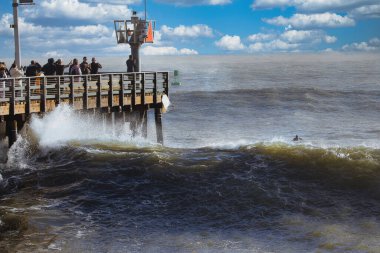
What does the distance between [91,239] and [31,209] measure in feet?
7.91

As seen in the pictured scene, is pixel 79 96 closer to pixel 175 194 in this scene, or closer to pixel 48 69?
pixel 48 69

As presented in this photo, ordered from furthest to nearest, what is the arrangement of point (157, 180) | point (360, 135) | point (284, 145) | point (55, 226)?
point (360, 135) < point (284, 145) < point (157, 180) < point (55, 226)

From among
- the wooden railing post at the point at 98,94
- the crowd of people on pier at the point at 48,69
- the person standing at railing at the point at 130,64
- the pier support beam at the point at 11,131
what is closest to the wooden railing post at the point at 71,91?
the crowd of people on pier at the point at 48,69

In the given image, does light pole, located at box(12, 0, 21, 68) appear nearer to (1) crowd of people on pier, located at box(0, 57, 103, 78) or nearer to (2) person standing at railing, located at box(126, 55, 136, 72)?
(1) crowd of people on pier, located at box(0, 57, 103, 78)

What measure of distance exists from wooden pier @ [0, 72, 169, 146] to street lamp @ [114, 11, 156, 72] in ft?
6.64

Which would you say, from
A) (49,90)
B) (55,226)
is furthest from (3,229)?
(49,90)

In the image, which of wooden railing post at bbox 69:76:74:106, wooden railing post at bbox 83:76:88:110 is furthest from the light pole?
wooden railing post at bbox 83:76:88:110

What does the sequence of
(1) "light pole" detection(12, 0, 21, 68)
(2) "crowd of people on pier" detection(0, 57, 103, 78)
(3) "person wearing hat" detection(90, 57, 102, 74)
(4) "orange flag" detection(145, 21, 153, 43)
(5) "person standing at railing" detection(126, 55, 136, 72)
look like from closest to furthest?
(2) "crowd of people on pier" detection(0, 57, 103, 78) < (1) "light pole" detection(12, 0, 21, 68) < (3) "person wearing hat" detection(90, 57, 102, 74) < (5) "person standing at railing" detection(126, 55, 136, 72) < (4) "orange flag" detection(145, 21, 153, 43)

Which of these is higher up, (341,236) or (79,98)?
(79,98)

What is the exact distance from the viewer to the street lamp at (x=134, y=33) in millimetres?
26203

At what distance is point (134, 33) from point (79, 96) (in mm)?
6340

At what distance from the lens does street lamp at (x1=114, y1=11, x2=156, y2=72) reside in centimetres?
2620

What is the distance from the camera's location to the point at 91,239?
38.3 ft

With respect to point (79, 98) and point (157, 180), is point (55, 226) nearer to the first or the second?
point (157, 180)
